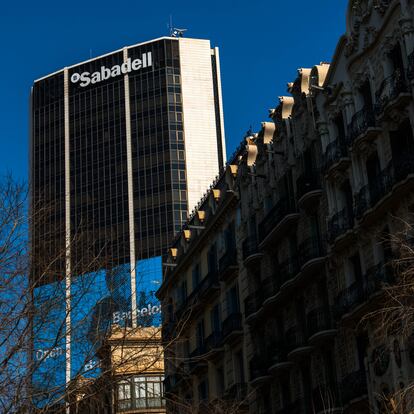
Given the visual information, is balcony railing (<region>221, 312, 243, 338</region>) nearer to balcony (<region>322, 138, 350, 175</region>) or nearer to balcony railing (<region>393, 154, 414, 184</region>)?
balcony (<region>322, 138, 350, 175</region>)

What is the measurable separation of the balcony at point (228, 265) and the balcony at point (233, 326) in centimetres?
223

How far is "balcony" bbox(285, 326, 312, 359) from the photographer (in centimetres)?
4056

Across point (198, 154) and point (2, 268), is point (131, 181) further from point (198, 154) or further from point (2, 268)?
point (2, 268)

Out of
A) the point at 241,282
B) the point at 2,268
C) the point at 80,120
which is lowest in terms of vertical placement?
the point at 2,268

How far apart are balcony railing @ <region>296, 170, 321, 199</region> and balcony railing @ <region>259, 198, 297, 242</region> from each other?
1051 mm

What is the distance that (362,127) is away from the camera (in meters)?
38.1

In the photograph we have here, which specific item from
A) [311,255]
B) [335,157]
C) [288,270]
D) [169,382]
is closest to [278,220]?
[288,270]

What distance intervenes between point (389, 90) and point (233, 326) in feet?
53.8

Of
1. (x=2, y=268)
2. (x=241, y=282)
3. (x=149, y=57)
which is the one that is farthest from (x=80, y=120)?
(x=2, y=268)

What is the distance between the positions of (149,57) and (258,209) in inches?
3867

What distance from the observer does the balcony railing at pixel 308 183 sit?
137 ft

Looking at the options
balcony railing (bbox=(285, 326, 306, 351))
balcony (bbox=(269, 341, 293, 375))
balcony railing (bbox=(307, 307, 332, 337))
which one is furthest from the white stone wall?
balcony railing (bbox=(307, 307, 332, 337))

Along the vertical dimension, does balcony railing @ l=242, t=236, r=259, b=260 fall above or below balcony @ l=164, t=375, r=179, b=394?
above

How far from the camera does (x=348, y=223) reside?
3869cm
